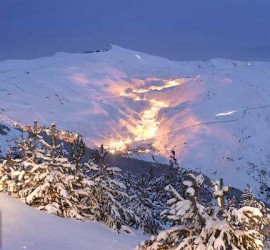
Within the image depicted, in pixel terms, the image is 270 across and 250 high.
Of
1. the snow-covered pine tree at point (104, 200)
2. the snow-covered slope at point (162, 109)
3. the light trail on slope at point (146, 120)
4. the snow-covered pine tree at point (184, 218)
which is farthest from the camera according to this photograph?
the light trail on slope at point (146, 120)

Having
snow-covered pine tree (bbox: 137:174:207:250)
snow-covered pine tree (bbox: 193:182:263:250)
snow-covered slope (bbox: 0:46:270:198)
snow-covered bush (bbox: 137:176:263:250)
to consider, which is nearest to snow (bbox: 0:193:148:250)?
snow-covered pine tree (bbox: 137:174:207:250)

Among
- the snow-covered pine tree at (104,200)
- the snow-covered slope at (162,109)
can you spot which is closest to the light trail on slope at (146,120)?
the snow-covered slope at (162,109)

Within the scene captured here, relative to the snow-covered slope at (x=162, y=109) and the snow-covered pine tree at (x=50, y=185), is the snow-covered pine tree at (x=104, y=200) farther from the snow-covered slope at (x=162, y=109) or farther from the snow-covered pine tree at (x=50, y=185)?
the snow-covered slope at (x=162, y=109)

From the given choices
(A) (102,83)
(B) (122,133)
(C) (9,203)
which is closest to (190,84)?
(A) (102,83)

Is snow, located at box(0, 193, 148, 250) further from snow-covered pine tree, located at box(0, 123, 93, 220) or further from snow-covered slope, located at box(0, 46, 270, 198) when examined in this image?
snow-covered slope, located at box(0, 46, 270, 198)

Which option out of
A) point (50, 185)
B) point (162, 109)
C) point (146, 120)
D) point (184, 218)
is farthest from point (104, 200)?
point (162, 109)

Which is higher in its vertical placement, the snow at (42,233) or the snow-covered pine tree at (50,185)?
the snow-covered pine tree at (50,185)

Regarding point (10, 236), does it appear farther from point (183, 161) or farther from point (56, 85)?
point (56, 85)
